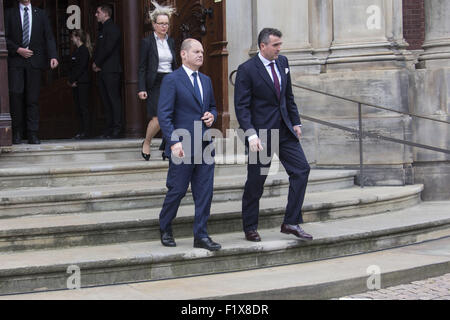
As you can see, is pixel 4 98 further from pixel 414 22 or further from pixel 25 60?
pixel 414 22

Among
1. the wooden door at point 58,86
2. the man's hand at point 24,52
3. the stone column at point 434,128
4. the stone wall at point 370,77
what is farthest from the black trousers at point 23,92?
the stone column at point 434,128

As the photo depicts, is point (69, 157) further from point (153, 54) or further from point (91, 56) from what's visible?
point (91, 56)

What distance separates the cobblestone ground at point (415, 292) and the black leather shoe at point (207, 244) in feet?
3.79

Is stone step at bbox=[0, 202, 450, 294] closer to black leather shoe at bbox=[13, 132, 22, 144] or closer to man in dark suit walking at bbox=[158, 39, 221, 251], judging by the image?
man in dark suit walking at bbox=[158, 39, 221, 251]

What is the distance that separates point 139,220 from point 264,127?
4.64 feet

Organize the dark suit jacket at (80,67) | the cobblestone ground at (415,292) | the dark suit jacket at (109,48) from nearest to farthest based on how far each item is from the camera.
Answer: the cobblestone ground at (415,292), the dark suit jacket at (109,48), the dark suit jacket at (80,67)

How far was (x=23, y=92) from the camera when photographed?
32.5 ft

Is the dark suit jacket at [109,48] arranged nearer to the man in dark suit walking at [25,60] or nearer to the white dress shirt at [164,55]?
the man in dark suit walking at [25,60]

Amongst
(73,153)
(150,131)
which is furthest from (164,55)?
(73,153)

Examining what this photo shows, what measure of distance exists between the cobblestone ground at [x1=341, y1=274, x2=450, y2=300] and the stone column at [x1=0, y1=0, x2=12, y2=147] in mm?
4474

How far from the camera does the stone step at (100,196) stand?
766 cm

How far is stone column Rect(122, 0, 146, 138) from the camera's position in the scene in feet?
39.7

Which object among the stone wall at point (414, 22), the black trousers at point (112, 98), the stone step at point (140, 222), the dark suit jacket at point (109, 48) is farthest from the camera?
the stone wall at point (414, 22)
